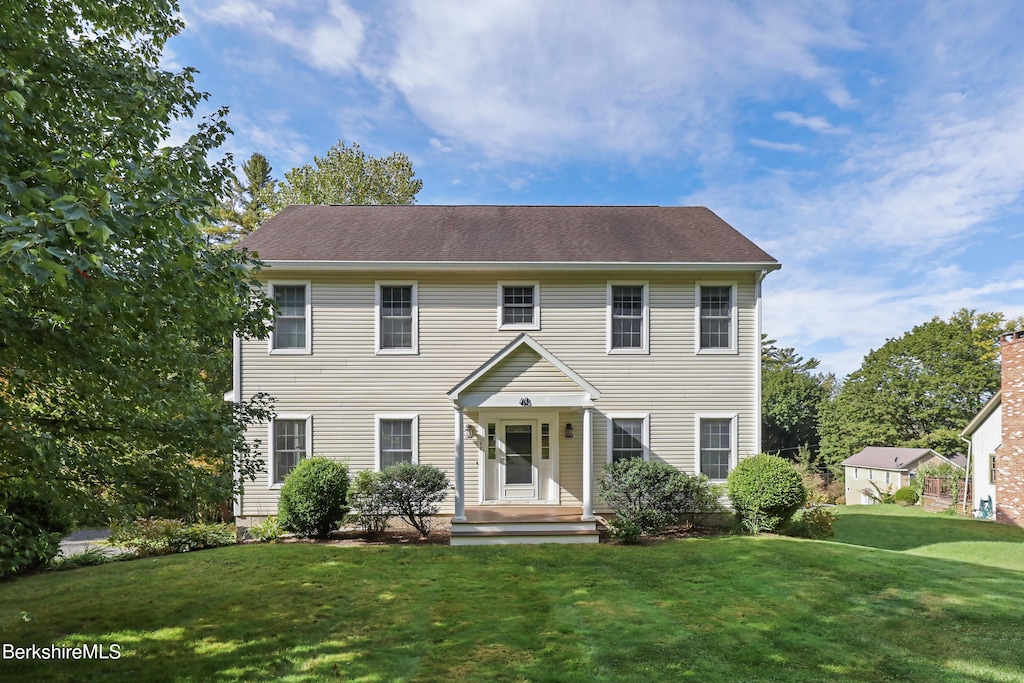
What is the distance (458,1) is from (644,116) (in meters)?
7.39

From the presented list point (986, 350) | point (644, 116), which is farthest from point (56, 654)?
point (986, 350)

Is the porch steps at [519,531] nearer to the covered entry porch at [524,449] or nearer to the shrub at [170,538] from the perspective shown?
the covered entry porch at [524,449]

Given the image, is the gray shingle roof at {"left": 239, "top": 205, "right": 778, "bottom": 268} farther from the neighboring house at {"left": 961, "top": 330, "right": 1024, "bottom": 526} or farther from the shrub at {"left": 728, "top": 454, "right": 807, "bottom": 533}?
the neighboring house at {"left": 961, "top": 330, "right": 1024, "bottom": 526}

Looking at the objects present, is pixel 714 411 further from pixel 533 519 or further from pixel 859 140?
pixel 859 140

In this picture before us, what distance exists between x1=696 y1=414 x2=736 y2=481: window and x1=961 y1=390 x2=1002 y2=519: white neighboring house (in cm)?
1552

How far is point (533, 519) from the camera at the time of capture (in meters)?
10.7

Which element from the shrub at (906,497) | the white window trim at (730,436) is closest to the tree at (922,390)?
the shrub at (906,497)

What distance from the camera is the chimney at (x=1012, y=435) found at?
688 inches

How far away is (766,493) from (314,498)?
1003cm

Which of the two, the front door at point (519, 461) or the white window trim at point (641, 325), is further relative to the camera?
the white window trim at point (641, 325)

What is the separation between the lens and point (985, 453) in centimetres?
2083

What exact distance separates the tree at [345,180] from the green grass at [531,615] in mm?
20955

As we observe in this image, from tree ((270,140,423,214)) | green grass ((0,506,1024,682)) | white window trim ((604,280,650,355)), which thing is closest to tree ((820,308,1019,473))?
green grass ((0,506,1024,682))

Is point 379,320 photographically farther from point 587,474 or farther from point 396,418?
point 587,474
